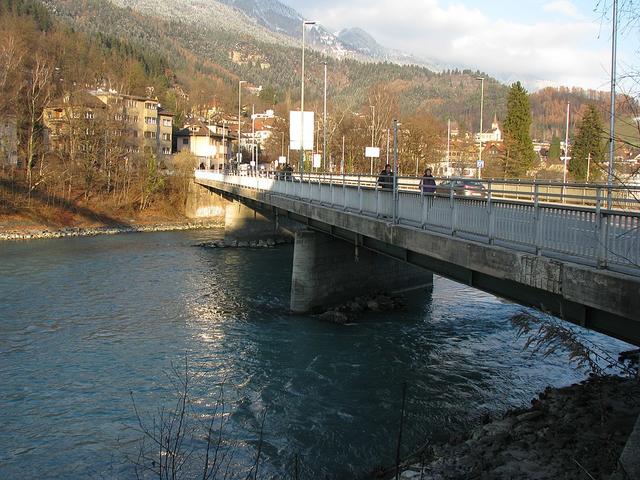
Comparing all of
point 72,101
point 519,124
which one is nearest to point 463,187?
point 519,124

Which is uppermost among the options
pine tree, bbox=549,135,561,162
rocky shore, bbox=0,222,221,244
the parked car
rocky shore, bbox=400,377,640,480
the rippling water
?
pine tree, bbox=549,135,561,162

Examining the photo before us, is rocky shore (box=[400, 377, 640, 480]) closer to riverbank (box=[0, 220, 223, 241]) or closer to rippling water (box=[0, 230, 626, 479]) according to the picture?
rippling water (box=[0, 230, 626, 479])

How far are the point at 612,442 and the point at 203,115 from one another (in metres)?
140

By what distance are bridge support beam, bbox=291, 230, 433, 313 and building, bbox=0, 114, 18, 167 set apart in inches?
1594

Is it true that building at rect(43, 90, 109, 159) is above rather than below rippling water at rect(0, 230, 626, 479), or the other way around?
above

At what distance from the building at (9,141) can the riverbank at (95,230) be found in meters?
10.9

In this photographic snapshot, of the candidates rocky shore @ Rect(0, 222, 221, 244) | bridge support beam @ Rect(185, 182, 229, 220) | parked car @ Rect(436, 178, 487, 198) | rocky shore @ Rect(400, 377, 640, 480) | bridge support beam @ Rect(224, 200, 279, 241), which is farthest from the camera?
bridge support beam @ Rect(185, 182, 229, 220)

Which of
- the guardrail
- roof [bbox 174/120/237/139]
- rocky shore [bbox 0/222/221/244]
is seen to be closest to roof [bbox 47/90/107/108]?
rocky shore [bbox 0/222/221/244]

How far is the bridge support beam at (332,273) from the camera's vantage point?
2400 centimetres

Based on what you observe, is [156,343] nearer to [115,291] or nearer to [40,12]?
[115,291]

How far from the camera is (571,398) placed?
446 inches

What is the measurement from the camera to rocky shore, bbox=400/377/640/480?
828 centimetres

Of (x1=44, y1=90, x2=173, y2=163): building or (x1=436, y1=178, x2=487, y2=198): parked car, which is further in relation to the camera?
(x1=44, y1=90, x2=173, y2=163): building

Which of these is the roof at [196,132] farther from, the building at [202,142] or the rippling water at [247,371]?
the rippling water at [247,371]
